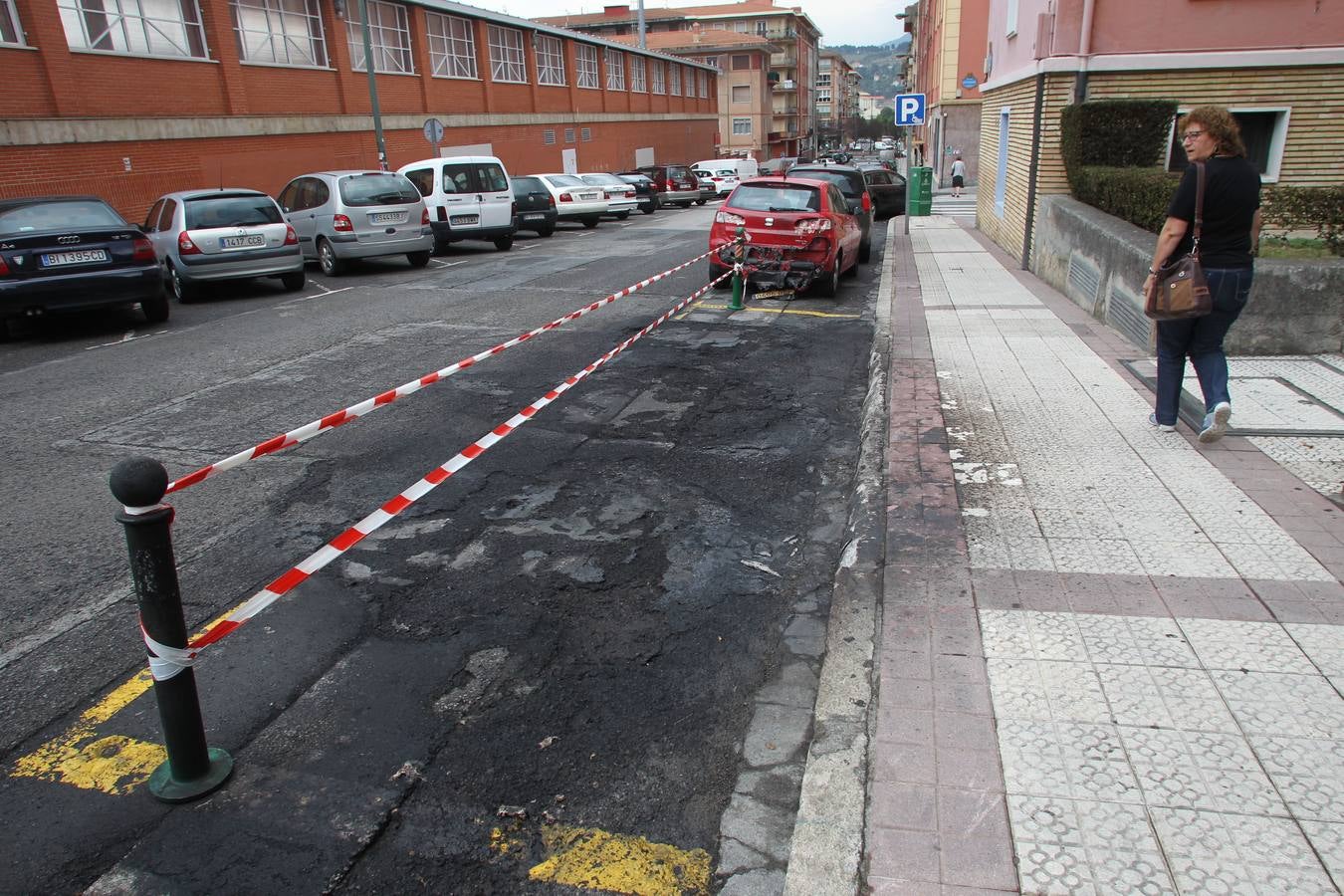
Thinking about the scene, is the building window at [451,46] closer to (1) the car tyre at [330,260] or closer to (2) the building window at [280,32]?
(2) the building window at [280,32]

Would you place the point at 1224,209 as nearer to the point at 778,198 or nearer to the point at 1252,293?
the point at 1252,293

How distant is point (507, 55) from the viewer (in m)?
36.5

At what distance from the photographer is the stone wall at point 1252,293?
25.4ft

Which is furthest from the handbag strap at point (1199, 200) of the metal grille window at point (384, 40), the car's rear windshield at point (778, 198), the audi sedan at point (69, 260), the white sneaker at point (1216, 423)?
the metal grille window at point (384, 40)

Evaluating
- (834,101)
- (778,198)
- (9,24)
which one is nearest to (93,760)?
(778,198)

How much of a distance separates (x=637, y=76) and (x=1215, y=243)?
49385 millimetres

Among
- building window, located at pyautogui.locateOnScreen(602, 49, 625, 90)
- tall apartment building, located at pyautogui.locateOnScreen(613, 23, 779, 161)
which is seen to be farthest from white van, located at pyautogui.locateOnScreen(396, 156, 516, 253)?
tall apartment building, located at pyautogui.locateOnScreen(613, 23, 779, 161)

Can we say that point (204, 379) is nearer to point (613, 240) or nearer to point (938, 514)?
point (938, 514)

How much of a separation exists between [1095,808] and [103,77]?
22482 millimetres

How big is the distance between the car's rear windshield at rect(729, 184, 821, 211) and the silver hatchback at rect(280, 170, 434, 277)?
6.60 metres

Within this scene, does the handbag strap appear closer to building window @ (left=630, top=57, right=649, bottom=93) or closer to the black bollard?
the black bollard

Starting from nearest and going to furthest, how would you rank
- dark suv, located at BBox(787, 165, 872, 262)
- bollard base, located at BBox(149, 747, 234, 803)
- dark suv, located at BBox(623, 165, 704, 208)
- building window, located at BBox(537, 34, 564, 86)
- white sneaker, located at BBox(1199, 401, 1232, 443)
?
bollard base, located at BBox(149, 747, 234, 803), white sneaker, located at BBox(1199, 401, 1232, 443), dark suv, located at BBox(787, 165, 872, 262), dark suv, located at BBox(623, 165, 704, 208), building window, located at BBox(537, 34, 564, 86)

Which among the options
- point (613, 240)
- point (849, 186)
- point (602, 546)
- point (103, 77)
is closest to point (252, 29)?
point (103, 77)

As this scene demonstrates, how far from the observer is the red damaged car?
12.5 metres
